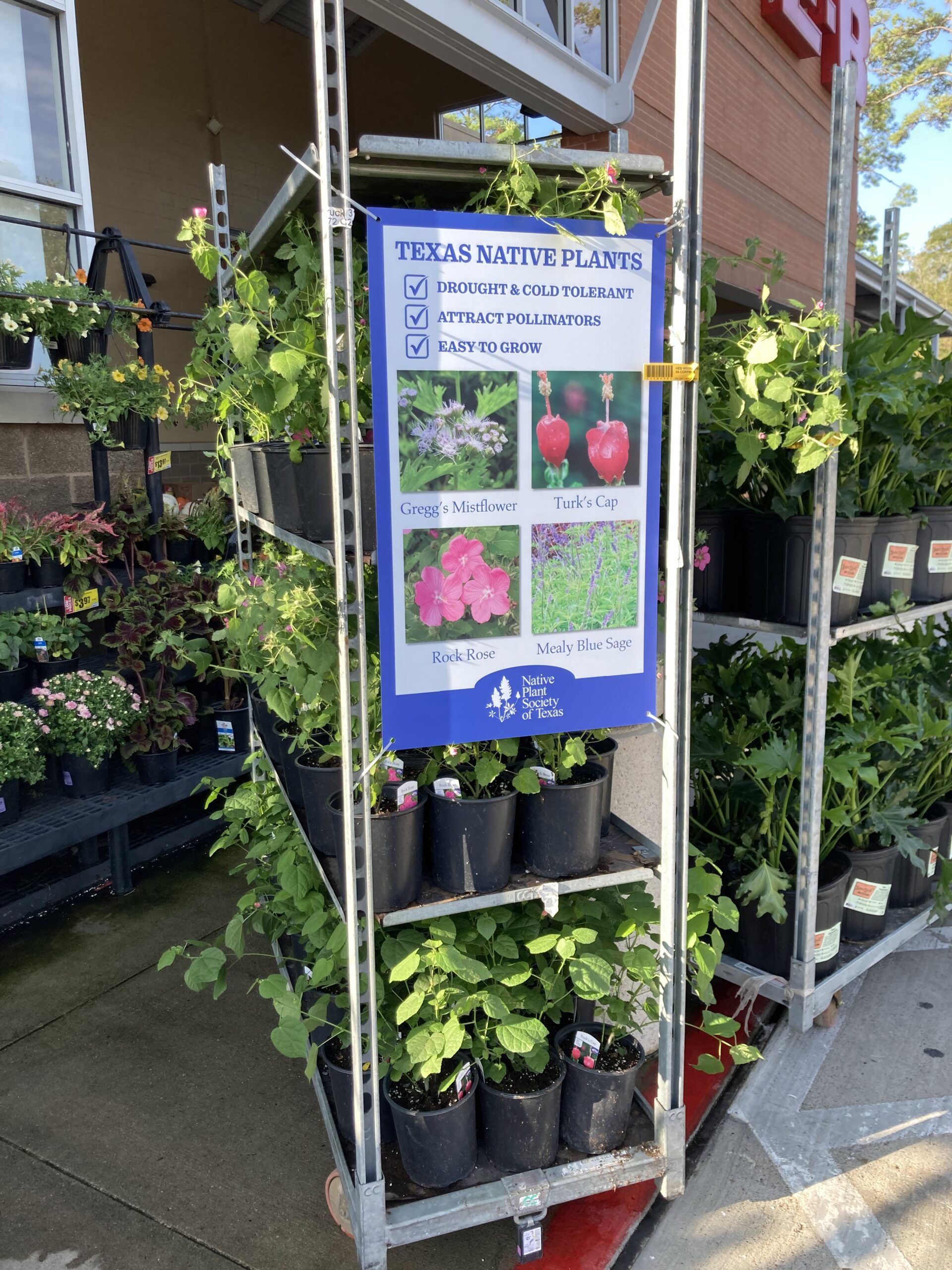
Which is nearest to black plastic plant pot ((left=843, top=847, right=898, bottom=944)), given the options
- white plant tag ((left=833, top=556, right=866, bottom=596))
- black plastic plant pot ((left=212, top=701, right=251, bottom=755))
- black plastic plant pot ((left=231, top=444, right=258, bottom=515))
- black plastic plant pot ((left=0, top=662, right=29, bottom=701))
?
white plant tag ((left=833, top=556, right=866, bottom=596))

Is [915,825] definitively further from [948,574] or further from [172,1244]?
[172,1244]

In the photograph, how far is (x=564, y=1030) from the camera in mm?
2113

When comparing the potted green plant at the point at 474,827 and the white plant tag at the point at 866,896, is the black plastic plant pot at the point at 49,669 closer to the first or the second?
the potted green plant at the point at 474,827

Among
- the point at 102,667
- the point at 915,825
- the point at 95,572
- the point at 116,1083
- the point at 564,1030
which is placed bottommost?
the point at 116,1083

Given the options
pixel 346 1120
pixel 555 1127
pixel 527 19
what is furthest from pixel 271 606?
pixel 527 19

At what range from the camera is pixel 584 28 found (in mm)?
5270

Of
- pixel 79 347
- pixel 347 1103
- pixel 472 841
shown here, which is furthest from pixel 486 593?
pixel 79 347

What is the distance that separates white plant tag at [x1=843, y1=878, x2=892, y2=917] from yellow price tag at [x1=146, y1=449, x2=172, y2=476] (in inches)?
121

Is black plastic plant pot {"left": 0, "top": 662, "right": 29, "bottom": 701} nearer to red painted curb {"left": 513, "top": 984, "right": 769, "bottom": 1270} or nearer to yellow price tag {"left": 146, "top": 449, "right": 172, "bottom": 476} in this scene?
yellow price tag {"left": 146, "top": 449, "right": 172, "bottom": 476}

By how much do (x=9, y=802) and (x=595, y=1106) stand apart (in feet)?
7.40

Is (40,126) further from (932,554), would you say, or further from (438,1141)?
(438,1141)

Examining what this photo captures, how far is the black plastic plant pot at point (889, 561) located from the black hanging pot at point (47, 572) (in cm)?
300

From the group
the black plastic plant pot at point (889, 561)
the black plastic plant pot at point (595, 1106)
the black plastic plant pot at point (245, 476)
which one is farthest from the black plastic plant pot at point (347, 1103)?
the black plastic plant pot at point (889, 561)

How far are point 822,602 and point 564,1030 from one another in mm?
1249
